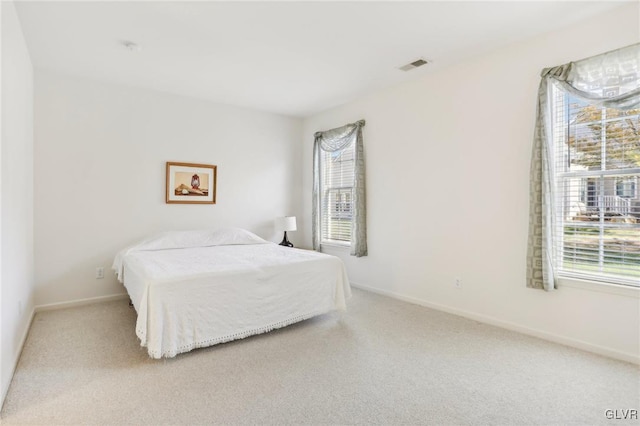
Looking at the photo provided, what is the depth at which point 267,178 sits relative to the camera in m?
5.22

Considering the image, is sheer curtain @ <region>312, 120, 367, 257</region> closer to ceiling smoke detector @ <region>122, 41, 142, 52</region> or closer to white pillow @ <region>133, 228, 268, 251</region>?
white pillow @ <region>133, 228, 268, 251</region>

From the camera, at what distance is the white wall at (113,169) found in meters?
3.63

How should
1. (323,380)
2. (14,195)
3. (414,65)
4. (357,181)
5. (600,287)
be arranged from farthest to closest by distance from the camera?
(357,181)
(414,65)
(600,287)
(14,195)
(323,380)

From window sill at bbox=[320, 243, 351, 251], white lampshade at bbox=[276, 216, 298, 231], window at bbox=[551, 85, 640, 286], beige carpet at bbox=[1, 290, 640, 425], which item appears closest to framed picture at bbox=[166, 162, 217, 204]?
white lampshade at bbox=[276, 216, 298, 231]

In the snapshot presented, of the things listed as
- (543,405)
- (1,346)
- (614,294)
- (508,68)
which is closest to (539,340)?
(614,294)

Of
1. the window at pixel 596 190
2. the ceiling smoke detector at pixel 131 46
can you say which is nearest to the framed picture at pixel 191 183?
the ceiling smoke detector at pixel 131 46

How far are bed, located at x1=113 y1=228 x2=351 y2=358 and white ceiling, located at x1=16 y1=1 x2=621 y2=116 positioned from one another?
6.30 feet

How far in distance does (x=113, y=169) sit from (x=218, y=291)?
2367 mm

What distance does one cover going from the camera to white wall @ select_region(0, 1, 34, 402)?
6.87 ft

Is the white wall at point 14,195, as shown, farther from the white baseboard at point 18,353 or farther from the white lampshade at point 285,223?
the white lampshade at point 285,223

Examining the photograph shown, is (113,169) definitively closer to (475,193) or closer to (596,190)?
(475,193)

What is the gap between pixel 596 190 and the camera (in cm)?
265

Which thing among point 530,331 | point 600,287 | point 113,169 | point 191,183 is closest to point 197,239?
point 191,183

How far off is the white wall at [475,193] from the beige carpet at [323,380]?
0.26 m
